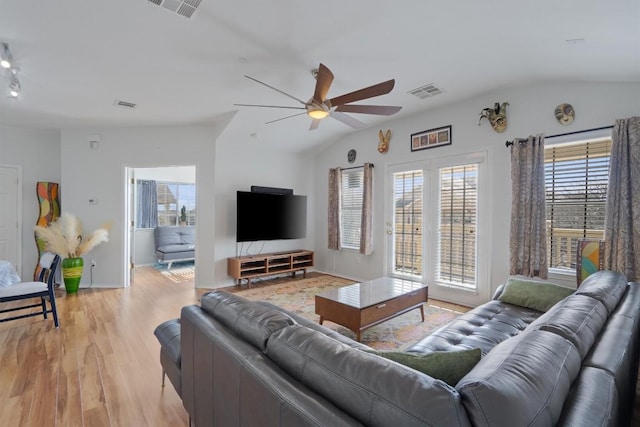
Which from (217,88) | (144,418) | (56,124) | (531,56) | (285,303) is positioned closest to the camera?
(144,418)

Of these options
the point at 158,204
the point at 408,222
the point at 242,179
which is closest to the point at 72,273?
the point at 242,179

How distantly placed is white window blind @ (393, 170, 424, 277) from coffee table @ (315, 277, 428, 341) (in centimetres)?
126

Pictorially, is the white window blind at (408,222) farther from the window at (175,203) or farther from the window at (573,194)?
the window at (175,203)

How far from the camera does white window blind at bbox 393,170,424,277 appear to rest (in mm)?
4652

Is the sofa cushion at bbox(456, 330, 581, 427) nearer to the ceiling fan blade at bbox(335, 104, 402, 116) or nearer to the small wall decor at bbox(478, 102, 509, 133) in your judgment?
the ceiling fan blade at bbox(335, 104, 402, 116)

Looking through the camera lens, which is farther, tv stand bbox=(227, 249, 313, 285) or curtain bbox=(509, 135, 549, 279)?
tv stand bbox=(227, 249, 313, 285)

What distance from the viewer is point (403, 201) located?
4.87m

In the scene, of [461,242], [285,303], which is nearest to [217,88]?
[285,303]

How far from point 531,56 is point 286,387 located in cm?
359

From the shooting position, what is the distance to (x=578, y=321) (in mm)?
1323

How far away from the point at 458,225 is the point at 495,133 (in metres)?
1.31

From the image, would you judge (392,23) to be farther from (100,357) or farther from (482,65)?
(100,357)

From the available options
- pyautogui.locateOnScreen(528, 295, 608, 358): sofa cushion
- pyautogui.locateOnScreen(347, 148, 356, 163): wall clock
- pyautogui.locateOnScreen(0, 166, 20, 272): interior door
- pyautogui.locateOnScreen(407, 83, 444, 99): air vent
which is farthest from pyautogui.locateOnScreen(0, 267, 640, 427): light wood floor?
pyautogui.locateOnScreen(347, 148, 356, 163): wall clock

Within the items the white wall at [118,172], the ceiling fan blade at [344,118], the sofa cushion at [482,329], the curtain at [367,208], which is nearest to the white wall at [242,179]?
the white wall at [118,172]
